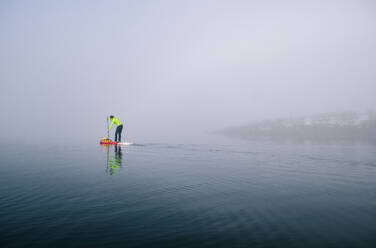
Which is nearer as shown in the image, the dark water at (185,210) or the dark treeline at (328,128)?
the dark water at (185,210)

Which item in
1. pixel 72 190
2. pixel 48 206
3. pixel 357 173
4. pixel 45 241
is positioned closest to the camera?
pixel 45 241

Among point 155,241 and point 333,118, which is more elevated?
point 333,118

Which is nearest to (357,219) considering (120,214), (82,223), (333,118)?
(120,214)

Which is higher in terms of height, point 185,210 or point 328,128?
point 328,128

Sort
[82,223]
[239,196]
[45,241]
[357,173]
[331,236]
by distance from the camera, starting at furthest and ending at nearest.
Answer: [357,173]
[239,196]
[82,223]
[331,236]
[45,241]

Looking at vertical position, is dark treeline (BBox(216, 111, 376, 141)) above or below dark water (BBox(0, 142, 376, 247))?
above

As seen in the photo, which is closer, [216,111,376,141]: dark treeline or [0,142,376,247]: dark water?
[0,142,376,247]: dark water

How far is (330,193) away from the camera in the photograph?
1102cm

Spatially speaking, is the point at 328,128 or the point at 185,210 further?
the point at 328,128

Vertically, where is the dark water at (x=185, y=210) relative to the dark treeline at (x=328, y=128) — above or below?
below

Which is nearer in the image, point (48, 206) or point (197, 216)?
point (197, 216)

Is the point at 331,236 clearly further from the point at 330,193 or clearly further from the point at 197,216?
the point at 330,193

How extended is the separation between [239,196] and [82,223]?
663 centimetres

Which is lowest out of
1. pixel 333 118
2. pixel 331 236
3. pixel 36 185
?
pixel 331 236
